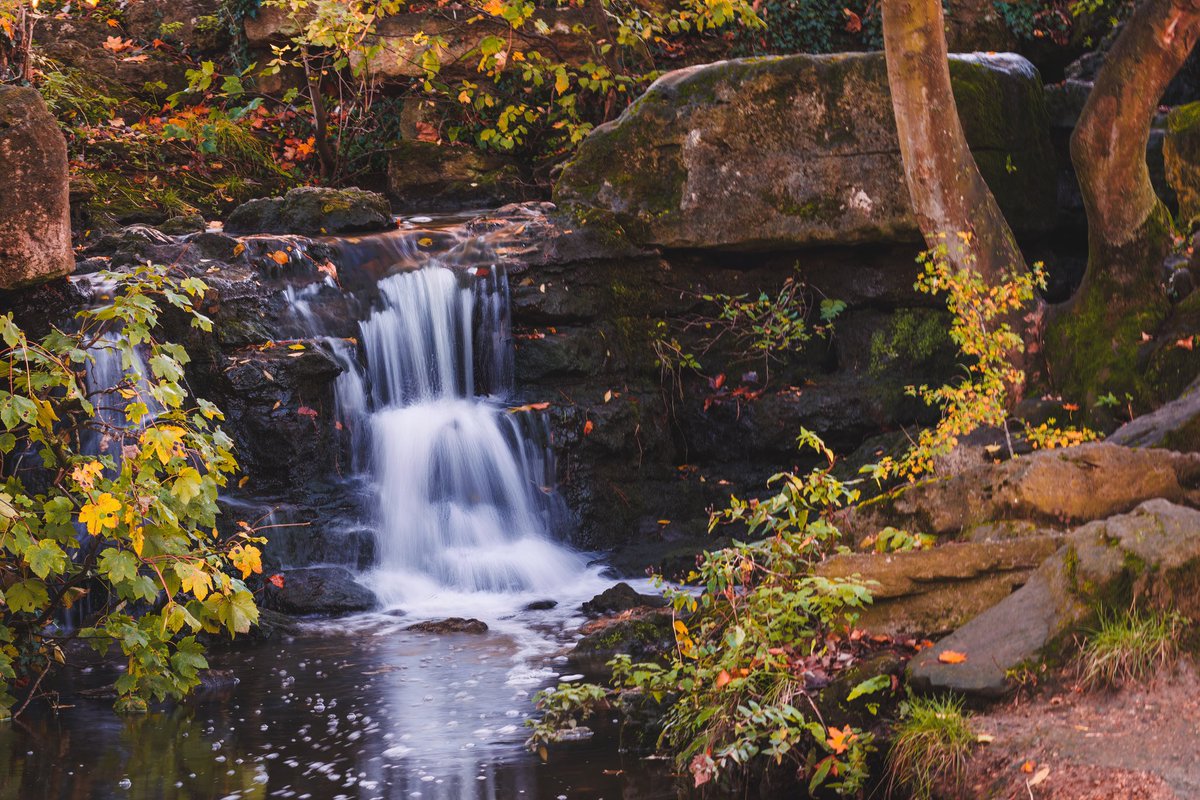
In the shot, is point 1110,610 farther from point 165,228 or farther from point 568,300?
point 165,228

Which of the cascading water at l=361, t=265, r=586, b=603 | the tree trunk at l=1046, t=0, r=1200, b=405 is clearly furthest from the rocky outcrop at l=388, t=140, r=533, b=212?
the tree trunk at l=1046, t=0, r=1200, b=405

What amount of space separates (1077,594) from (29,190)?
7210mm

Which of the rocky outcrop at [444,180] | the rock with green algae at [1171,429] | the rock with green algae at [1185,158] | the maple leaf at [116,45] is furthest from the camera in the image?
the maple leaf at [116,45]

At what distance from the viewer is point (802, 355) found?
447 inches

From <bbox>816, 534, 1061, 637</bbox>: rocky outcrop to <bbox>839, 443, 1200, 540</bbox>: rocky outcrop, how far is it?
1.17 ft

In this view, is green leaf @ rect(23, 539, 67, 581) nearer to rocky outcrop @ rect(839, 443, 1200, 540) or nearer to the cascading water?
the cascading water

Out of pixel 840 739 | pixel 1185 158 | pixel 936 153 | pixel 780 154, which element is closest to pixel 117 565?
pixel 840 739

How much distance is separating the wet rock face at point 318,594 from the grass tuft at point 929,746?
16.0 ft

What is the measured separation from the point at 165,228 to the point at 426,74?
5160 mm

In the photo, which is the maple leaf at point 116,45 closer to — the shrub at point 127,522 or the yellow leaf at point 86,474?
the shrub at point 127,522

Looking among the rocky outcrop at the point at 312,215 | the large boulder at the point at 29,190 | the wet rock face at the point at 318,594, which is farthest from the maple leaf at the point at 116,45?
the wet rock face at the point at 318,594

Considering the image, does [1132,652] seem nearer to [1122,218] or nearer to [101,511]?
[101,511]

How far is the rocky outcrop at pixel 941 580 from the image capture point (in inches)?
195

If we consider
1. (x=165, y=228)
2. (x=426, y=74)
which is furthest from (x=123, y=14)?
(x=165, y=228)
